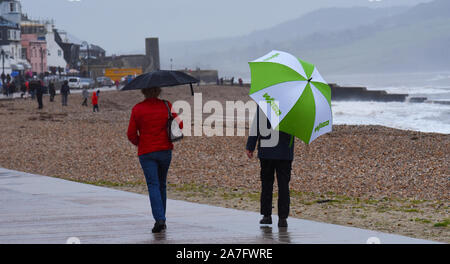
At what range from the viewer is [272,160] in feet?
24.9

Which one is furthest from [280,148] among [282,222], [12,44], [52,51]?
[52,51]

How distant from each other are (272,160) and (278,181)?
242 mm

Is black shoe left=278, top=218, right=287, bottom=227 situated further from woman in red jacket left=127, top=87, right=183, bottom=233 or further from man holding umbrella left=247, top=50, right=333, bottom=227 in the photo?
woman in red jacket left=127, top=87, right=183, bottom=233

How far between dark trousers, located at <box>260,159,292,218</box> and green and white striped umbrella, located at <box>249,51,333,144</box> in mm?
533

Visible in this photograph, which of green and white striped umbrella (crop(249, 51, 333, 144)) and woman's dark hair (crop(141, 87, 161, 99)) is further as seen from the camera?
woman's dark hair (crop(141, 87, 161, 99))

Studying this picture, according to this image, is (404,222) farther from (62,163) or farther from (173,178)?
(62,163)

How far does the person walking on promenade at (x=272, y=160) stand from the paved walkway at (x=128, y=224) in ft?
0.73

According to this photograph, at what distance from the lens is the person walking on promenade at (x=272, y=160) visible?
7.46 meters

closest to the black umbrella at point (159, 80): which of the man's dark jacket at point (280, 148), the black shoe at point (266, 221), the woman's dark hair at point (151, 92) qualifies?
the woman's dark hair at point (151, 92)

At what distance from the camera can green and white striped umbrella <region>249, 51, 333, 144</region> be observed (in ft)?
23.1

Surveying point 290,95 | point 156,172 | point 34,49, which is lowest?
point 156,172

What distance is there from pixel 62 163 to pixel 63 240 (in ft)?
36.3

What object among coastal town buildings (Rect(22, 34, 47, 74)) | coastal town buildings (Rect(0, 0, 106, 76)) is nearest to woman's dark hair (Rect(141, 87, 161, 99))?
coastal town buildings (Rect(0, 0, 106, 76))

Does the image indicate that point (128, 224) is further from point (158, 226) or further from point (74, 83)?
point (74, 83)
